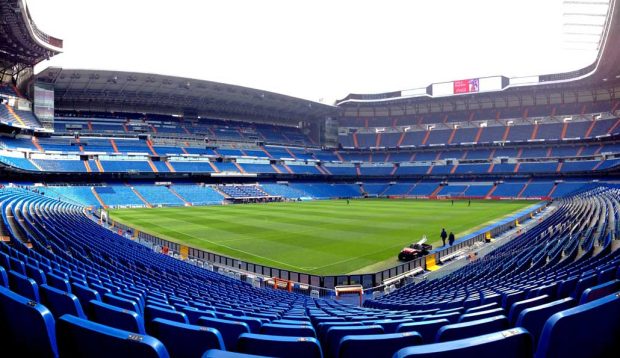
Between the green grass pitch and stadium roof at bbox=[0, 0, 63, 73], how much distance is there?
73.1 feet

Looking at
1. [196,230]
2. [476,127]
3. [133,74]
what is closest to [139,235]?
[196,230]

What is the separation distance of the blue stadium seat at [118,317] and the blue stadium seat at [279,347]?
2.97ft

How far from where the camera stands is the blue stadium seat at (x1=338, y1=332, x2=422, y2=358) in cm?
233

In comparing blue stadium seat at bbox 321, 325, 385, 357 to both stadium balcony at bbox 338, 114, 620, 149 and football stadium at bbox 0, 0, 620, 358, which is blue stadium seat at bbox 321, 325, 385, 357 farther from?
stadium balcony at bbox 338, 114, 620, 149

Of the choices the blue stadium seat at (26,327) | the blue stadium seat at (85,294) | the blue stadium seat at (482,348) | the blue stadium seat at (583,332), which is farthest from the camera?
the blue stadium seat at (85,294)

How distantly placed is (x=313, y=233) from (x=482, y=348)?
30290mm

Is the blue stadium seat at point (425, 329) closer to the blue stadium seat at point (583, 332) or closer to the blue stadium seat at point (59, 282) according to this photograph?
the blue stadium seat at point (583, 332)

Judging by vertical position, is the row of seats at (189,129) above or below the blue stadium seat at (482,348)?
above

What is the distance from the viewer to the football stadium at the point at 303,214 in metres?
2.62

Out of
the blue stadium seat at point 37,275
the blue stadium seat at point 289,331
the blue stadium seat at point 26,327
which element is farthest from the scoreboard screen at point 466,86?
the blue stadium seat at point 26,327

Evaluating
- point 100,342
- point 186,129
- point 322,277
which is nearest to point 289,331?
point 100,342

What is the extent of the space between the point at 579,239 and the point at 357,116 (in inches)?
3549

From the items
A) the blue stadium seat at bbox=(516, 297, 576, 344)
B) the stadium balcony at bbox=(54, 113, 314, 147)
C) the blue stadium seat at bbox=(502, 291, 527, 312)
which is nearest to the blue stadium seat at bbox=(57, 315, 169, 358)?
the blue stadium seat at bbox=(516, 297, 576, 344)

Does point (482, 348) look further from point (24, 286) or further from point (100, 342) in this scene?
point (24, 286)
